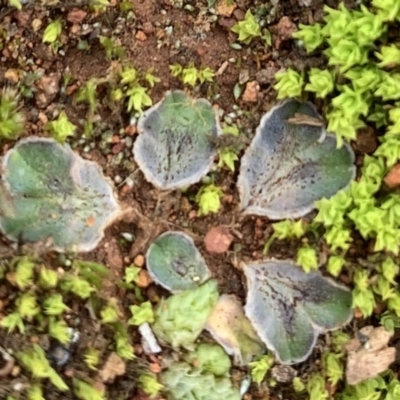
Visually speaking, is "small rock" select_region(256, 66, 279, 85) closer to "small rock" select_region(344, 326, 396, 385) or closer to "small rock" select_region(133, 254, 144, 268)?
"small rock" select_region(133, 254, 144, 268)

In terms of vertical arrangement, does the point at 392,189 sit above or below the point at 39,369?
above

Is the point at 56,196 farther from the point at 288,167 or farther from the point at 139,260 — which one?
the point at 288,167

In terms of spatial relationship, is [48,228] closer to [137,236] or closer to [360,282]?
[137,236]

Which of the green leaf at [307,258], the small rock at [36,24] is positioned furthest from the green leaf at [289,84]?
the small rock at [36,24]

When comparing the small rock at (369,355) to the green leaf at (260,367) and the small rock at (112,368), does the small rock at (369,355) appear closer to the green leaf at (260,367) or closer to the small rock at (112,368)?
the green leaf at (260,367)

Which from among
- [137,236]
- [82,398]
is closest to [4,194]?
[137,236]
